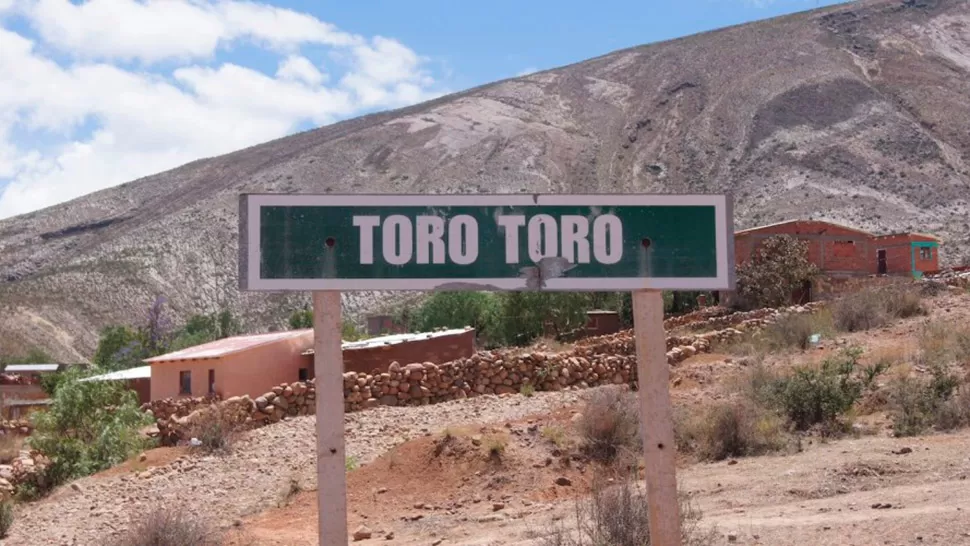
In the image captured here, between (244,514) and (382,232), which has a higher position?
(382,232)

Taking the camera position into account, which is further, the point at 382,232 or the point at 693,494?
the point at 693,494

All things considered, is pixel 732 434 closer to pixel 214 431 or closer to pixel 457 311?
pixel 214 431

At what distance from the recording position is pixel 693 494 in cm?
1078

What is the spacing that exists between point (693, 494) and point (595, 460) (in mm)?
3190

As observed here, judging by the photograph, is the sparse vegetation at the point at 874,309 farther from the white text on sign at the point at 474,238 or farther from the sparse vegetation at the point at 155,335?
the sparse vegetation at the point at 155,335

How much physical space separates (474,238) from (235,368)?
20.9m

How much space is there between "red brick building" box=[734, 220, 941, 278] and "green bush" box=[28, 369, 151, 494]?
21.9m

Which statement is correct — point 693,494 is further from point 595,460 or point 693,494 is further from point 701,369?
point 701,369

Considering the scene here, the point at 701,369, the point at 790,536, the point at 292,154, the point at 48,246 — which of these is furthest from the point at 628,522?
the point at 292,154

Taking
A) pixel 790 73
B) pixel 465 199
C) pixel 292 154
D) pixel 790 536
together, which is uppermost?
pixel 790 73

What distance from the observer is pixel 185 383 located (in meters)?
27.0

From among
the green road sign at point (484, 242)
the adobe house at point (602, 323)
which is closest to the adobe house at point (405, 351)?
the adobe house at point (602, 323)

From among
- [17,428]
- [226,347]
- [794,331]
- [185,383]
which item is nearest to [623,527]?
[794,331]

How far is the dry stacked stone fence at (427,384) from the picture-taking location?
1920 centimetres
